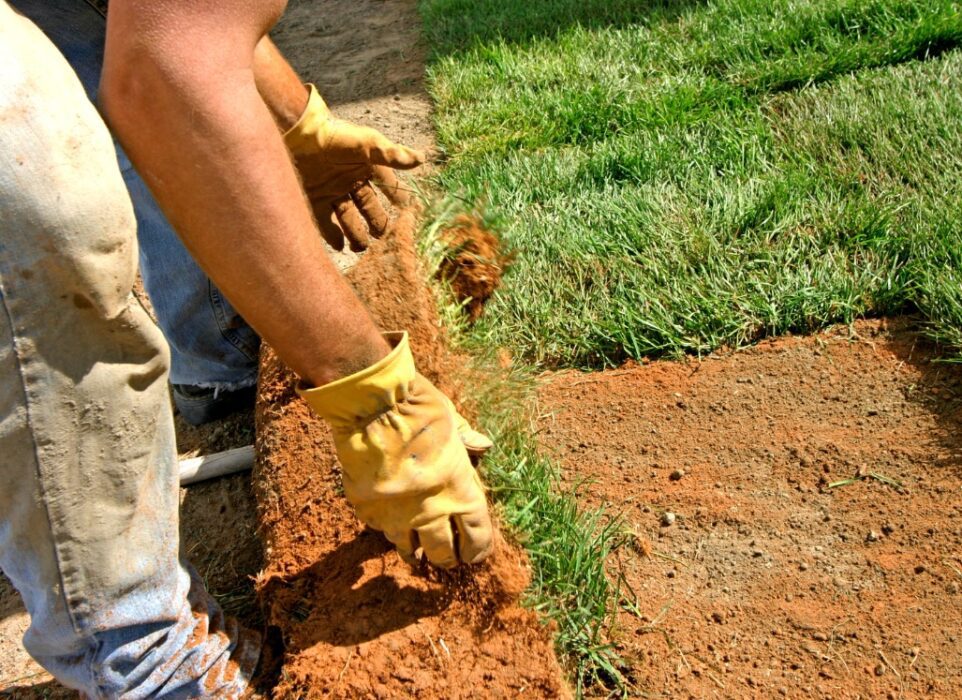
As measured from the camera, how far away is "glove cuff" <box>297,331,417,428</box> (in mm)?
1586

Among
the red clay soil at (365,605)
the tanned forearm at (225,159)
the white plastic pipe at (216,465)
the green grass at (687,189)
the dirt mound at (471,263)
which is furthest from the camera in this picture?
the dirt mound at (471,263)

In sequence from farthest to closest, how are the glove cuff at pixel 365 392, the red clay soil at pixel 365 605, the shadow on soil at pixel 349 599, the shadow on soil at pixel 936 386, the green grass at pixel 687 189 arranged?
the green grass at pixel 687 189 < the shadow on soil at pixel 936 386 < the shadow on soil at pixel 349 599 < the red clay soil at pixel 365 605 < the glove cuff at pixel 365 392

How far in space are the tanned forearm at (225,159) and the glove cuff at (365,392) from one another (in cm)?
6

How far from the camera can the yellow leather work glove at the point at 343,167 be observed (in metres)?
2.40

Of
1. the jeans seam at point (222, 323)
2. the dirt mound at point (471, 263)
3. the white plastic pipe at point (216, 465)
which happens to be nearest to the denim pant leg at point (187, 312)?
the jeans seam at point (222, 323)

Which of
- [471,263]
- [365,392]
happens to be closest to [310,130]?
[471,263]

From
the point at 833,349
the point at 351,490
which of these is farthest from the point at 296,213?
the point at 833,349

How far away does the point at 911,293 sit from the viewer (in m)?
2.53

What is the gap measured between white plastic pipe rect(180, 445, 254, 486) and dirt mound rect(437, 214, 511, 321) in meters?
0.86

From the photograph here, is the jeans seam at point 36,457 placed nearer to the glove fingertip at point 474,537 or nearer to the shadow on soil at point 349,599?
the shadow on soil at point 349,599

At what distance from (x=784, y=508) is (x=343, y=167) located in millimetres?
1599

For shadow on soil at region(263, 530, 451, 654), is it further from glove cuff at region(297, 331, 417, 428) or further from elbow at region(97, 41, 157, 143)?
elbow at region(97, 41, 157, 143)

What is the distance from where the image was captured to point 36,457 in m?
1.51

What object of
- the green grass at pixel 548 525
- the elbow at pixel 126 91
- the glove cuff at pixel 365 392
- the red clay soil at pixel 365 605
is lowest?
the green grass at pixel 548 525
